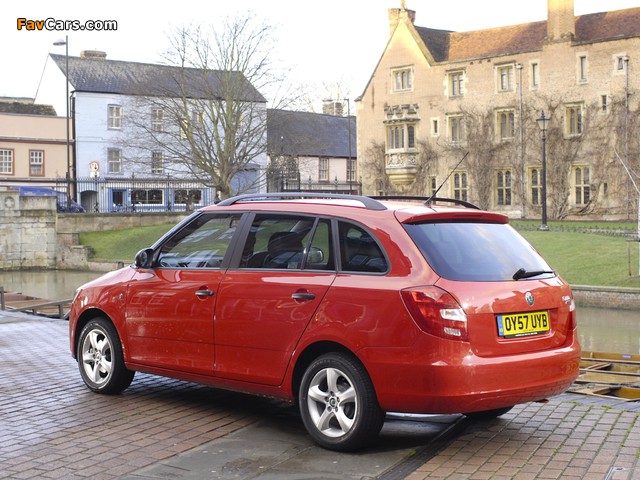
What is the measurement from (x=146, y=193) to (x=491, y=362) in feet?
173

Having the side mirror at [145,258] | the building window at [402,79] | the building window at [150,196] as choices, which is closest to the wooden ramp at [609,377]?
the side mirror at [145,258]

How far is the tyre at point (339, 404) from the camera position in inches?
245

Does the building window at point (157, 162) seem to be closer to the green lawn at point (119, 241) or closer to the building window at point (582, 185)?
the green lawn at point (119, 241)

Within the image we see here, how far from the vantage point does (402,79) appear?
6244 centimetres

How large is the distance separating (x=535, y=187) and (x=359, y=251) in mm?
50554

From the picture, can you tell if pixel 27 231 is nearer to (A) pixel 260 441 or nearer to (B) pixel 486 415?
(A) pixel 260 441

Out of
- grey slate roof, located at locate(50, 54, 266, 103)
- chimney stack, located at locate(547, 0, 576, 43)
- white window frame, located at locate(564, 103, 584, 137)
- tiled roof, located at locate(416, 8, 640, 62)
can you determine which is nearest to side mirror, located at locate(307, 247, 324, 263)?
grey slate roof, located at locate(50, 54, 266, 103)

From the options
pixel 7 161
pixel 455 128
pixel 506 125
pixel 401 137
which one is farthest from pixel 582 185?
pixel 7 161

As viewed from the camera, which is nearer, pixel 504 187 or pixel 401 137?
pixel 504 187

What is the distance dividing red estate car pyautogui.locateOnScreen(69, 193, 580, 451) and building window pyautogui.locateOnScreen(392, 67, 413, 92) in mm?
55635

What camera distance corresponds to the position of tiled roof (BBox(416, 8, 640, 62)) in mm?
53156

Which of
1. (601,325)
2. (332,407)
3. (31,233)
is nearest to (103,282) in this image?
(332,407)

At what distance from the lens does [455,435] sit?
6855 millimetres

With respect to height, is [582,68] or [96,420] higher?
[582,68]
